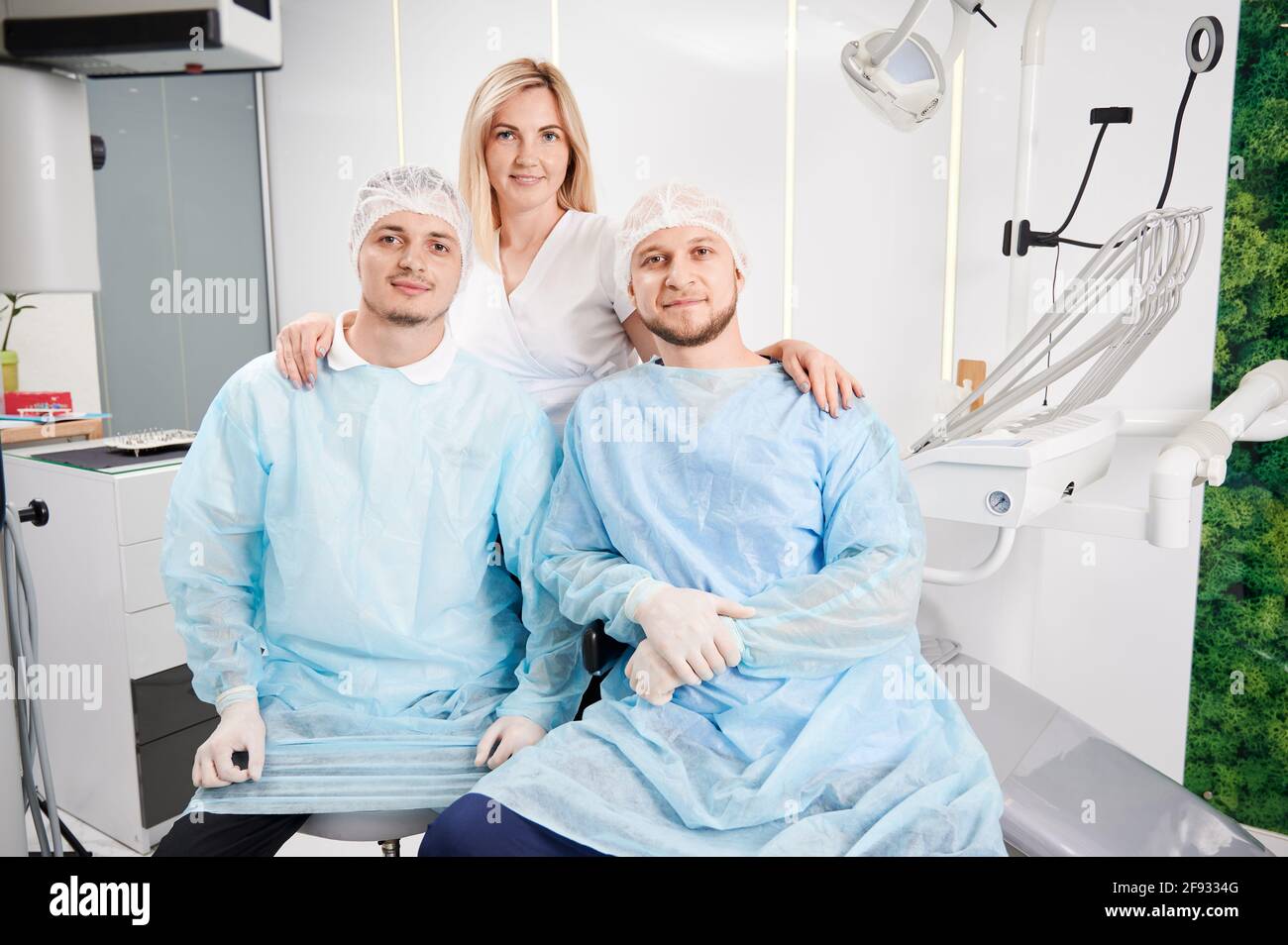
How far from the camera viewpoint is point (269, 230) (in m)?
3.13

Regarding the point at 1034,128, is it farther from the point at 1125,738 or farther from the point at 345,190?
the point at 345,190

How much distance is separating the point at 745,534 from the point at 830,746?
340 millimetres

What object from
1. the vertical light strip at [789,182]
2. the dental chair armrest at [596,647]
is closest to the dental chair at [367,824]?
the dental chair armrest at [596,647]

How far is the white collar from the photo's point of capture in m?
1.46

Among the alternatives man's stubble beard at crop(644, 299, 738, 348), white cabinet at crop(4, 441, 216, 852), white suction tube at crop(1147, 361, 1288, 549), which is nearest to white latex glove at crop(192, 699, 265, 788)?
man's stubble beard at crop(644, 299, 738, 348)

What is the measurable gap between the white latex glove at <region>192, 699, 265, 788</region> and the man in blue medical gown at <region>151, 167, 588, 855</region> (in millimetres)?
12

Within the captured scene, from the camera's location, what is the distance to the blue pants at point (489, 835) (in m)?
1.17

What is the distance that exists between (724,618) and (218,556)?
0.81 meters

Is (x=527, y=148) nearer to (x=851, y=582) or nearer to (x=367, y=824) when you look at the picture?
(x=851, y=582)

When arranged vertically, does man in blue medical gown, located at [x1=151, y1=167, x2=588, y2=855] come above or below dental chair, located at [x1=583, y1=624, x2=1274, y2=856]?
above

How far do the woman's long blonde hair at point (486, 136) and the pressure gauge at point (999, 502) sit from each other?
103cm

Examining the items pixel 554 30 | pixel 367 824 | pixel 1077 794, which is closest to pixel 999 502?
pixel 1077 794

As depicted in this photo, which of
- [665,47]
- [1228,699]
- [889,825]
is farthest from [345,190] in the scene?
[1228,699]

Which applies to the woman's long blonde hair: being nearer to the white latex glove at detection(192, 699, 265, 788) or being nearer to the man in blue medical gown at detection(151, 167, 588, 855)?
the man in blue medical gown at detection(151, 167, 588, 855)
